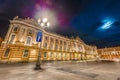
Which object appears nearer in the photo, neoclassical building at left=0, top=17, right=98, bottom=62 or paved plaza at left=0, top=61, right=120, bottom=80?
paved plaza at left=0, top=61, right=120, bottom=80

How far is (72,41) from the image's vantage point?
143ft

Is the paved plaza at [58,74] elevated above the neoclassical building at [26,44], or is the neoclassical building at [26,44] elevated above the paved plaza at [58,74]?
the neoclassical building at [26,44]

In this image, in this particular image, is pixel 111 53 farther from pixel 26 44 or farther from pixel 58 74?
pixel 58 74

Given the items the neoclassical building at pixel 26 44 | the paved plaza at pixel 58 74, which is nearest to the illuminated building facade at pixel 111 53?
the neoclassical building at pixel 26 44

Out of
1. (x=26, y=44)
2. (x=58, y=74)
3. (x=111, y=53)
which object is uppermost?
(x=26, y=44)

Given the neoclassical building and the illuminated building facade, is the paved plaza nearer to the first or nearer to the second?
the neoclassical building

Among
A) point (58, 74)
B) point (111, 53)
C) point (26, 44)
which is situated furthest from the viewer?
point (111, 53)

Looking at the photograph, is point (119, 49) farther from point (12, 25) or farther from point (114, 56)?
point (12, 25)

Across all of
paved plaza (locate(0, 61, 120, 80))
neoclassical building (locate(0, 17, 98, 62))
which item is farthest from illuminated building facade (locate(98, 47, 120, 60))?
paved plaza (locate(0, 61, 120, 80))

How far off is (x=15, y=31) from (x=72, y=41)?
1203 inches

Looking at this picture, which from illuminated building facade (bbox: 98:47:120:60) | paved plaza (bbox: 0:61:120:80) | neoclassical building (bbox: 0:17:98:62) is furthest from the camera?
illuminated building facade (bbox: 98:47:120:60)

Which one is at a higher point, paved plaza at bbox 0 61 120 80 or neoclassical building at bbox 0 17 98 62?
neoclassical building at bbox 0 17 98 62

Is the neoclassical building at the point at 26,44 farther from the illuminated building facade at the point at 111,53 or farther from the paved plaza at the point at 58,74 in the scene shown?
the illuminated building facade at the point at 111,53

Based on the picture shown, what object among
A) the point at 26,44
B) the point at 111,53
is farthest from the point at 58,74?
the point at 111,53
